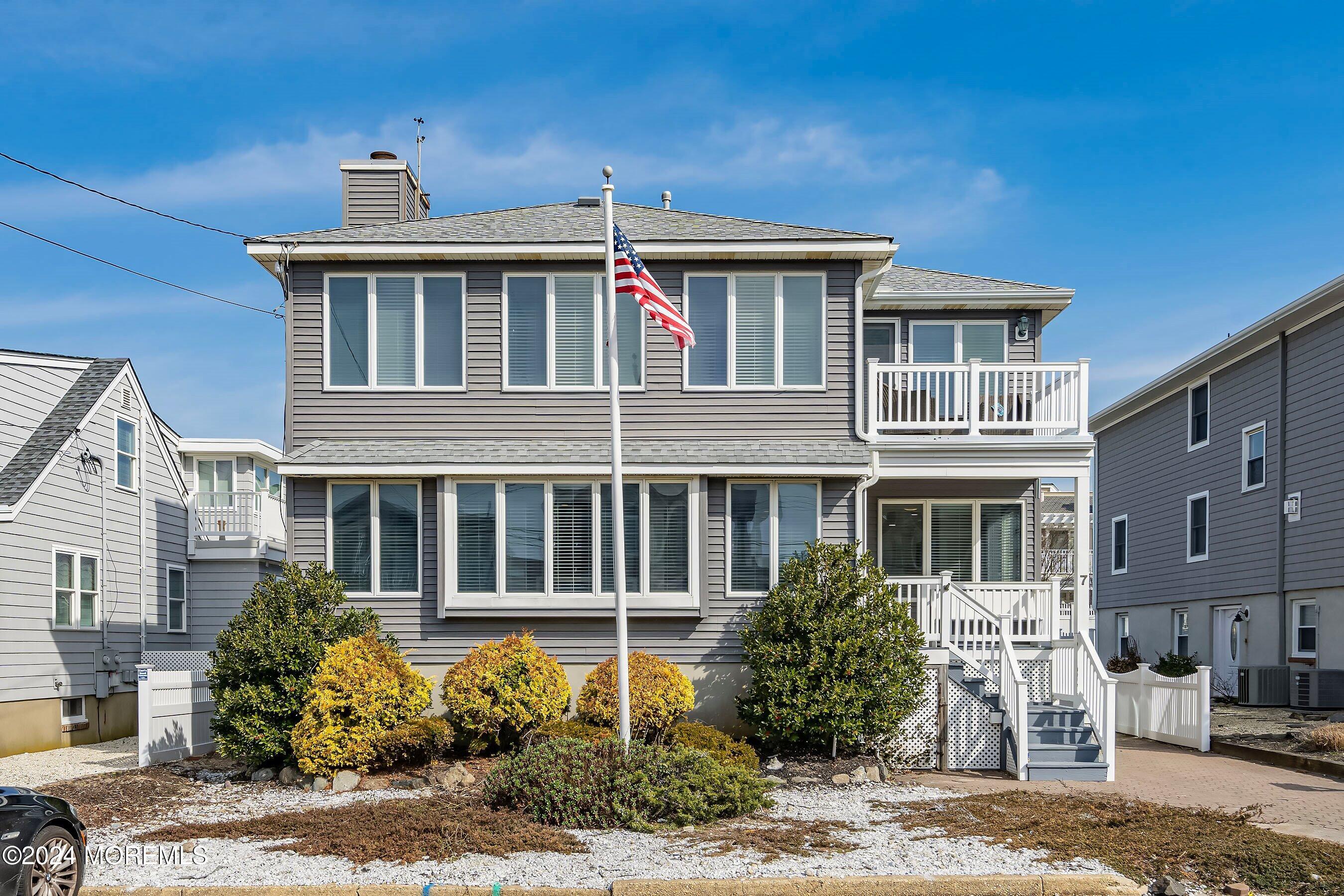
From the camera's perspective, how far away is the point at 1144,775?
1248 centimetres

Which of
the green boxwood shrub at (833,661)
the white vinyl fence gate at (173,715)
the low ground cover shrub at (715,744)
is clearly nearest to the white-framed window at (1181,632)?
the green boxwood shrub at (833,661)

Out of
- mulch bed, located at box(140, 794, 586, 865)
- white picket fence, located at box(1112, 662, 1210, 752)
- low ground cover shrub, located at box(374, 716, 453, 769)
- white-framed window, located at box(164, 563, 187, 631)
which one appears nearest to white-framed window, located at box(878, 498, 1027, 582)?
white picket fence, located at box(1112, 662, 1210, 752)

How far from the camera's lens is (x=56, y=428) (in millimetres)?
17812

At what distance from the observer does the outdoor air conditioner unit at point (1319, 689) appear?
696 inches

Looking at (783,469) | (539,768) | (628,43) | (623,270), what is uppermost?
(628,43)

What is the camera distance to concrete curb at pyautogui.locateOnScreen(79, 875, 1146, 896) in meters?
7.25

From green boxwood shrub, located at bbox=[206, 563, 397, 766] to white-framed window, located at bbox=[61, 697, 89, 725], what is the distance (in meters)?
5.85

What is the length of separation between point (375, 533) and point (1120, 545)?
69.4 feet

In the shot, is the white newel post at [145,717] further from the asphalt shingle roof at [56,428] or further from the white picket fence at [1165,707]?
the white picket fence at [1165,707]

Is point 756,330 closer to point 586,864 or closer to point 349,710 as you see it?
point 349,710

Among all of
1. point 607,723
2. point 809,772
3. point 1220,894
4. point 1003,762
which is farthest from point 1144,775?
point 607,723

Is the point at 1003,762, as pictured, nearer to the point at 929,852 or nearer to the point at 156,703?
the point at 929,852

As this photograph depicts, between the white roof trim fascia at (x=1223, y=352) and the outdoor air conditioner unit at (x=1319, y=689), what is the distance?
625 cm

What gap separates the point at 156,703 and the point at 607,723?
608cm
